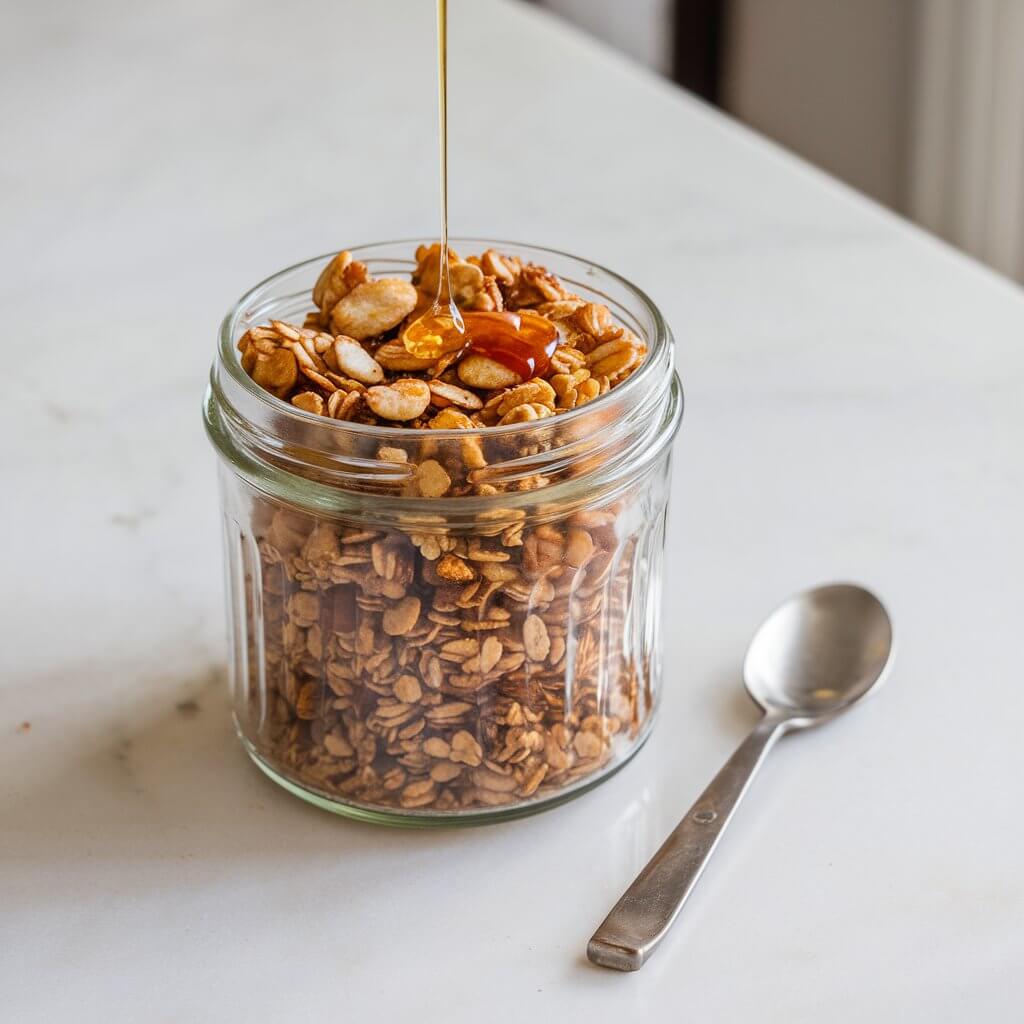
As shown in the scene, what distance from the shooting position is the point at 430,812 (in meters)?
0.68

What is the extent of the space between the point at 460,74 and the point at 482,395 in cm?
103

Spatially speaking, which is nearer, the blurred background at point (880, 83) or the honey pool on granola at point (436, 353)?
the honey pool on granola at point (436, 353)

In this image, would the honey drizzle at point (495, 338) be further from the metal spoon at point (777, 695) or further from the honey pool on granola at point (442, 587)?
the metal spoon at point (777, 695)

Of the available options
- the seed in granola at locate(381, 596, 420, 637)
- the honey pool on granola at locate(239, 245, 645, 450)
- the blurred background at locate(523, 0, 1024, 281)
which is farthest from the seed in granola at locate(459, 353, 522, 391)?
the blurred background at locate(523, 0, 1024, 281)

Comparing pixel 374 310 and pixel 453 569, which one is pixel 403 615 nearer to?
pixel 453 569

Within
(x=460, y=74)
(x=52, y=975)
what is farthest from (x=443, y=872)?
(x=460, y=74)

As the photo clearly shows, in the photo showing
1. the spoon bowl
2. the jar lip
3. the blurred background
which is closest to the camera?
the jar lip

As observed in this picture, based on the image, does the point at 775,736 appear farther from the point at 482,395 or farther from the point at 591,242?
the point at 591,242

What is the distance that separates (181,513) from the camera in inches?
37.0

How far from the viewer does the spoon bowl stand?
78 centimetres

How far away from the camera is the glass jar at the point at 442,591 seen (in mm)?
618

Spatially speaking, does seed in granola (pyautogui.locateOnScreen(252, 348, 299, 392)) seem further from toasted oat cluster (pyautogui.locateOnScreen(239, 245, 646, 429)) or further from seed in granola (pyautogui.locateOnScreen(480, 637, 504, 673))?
seed in granola (pyautogui.locateOnScreen(480, 637, 504, 673))

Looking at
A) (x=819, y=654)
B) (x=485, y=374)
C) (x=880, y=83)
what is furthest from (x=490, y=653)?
(x=880, y=83)

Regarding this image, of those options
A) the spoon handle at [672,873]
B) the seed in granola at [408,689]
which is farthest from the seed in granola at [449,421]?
the spoon handle at [672,873]
